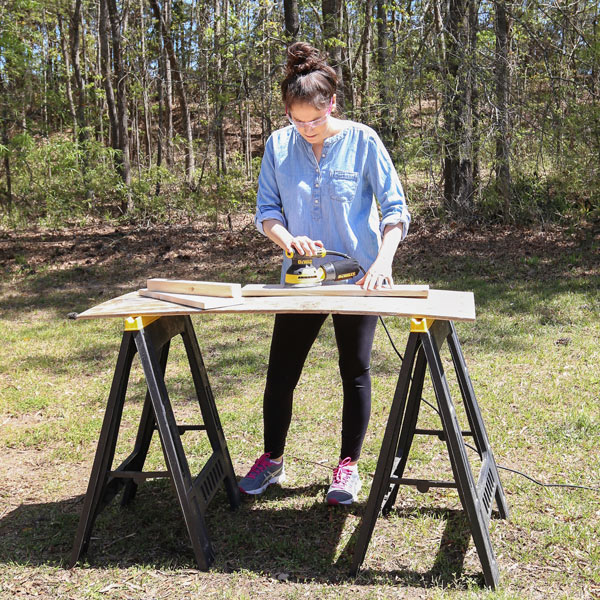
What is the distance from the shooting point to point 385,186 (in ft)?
9.42

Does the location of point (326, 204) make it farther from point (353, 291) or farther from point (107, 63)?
point (107, 63)

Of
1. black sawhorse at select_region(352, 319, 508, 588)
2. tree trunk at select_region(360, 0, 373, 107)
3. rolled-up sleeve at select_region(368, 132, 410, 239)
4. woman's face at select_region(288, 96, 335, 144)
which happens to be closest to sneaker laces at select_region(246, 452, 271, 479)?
black sawhorse at select_region(352, 319, 508, 588)

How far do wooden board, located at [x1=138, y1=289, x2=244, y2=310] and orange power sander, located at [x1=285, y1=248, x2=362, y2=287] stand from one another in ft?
0.86

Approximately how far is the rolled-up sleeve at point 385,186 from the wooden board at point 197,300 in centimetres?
75

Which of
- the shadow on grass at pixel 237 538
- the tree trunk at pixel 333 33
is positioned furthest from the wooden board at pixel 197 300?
the tree trunk at pixel 333 33

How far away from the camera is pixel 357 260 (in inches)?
116

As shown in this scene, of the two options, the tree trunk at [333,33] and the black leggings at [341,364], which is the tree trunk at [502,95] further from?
the black leggings at [341,364]

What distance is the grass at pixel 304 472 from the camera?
265cm

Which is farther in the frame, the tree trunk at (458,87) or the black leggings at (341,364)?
the tree trunk at (458,87)

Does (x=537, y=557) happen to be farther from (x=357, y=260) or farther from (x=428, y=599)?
(x=357, y=260)

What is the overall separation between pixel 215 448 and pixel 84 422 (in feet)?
5.15

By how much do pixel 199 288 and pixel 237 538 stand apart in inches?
45.6

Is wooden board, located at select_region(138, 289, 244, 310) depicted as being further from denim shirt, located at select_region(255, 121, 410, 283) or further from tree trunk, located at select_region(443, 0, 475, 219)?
tree trunk, located at select_region(443, 0, 475, 219)

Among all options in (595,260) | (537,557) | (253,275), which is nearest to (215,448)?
(537,557)
